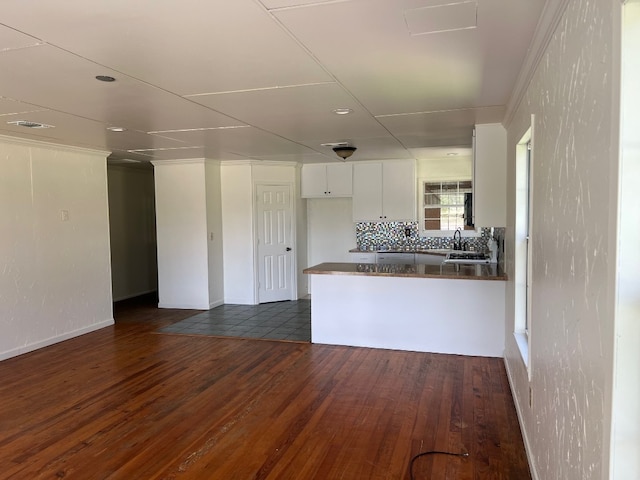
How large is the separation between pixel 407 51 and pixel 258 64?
84cm

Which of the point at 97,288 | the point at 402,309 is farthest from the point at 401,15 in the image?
the point at 97,288

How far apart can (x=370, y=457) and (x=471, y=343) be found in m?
2.20

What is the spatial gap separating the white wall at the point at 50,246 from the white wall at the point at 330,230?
3461mm

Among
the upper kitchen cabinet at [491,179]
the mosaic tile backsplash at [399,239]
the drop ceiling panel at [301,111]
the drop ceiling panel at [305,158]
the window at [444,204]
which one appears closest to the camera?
the drop ceiling panel at [301,111]

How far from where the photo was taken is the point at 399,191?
23.5 feet

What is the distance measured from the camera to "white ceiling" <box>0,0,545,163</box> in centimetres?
196

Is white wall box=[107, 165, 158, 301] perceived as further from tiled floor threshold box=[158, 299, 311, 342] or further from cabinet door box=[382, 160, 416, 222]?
cabinet door box=[382, 160, 416, 222]

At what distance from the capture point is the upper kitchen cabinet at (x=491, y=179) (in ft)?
14.1

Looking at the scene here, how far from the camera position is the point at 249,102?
3.45 m

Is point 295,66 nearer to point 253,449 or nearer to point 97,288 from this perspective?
point 253,449

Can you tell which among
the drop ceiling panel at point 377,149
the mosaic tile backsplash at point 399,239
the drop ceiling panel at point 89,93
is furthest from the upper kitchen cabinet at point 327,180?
the drop ceiling panel at point 89,93

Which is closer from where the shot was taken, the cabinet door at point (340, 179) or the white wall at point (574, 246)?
the white wall at point (574, 246)

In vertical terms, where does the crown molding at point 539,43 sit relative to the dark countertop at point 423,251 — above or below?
above

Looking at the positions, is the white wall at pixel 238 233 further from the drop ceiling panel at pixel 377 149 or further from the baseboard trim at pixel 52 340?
the baseboard trim at pixel 52 340
